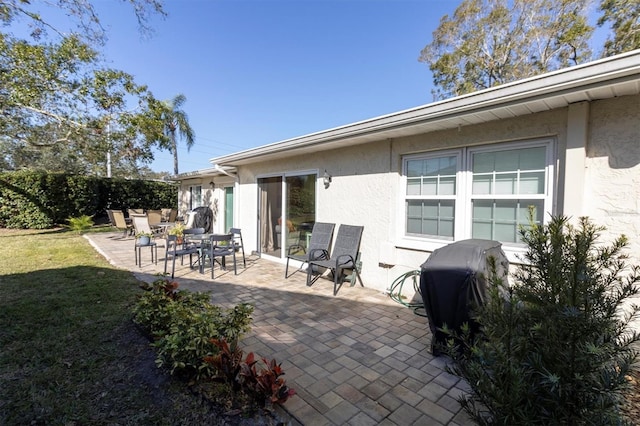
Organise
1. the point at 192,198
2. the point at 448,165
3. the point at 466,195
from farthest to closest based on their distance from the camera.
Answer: the point at 192,198, the point at 448,165, the point at 466,195

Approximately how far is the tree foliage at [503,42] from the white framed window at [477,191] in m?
14.2

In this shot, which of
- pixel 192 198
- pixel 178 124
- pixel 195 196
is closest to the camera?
pixel 195 196

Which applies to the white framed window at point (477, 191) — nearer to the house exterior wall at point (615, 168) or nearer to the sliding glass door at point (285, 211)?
the house exterior wall at point (615, 168)

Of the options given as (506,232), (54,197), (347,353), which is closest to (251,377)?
(347,353)

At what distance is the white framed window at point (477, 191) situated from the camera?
12.5 feet

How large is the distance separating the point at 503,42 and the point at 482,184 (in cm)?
1518

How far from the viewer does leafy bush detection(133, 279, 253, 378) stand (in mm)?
2539

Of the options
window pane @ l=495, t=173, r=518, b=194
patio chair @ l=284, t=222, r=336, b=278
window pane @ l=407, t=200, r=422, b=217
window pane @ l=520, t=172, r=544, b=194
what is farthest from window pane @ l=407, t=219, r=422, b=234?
patio chair @ l=284, t=222, r=336, b=278

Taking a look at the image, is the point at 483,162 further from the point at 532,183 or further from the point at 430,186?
Answer: the point at 430,186

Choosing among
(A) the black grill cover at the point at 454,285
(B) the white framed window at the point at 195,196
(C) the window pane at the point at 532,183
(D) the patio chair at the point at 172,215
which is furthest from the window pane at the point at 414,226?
(D) the patio chair at the point at 172,215

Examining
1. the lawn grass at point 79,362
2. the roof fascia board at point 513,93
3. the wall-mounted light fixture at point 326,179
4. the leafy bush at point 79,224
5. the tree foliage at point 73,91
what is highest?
the tree foliage at point 73,91

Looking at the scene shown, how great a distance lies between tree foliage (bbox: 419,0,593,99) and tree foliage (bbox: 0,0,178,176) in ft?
49.4

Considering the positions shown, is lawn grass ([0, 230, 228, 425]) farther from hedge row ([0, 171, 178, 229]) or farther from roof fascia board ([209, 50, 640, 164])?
hedge row ([0, 171, 178, 229])

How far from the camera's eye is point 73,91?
32.3 ft
